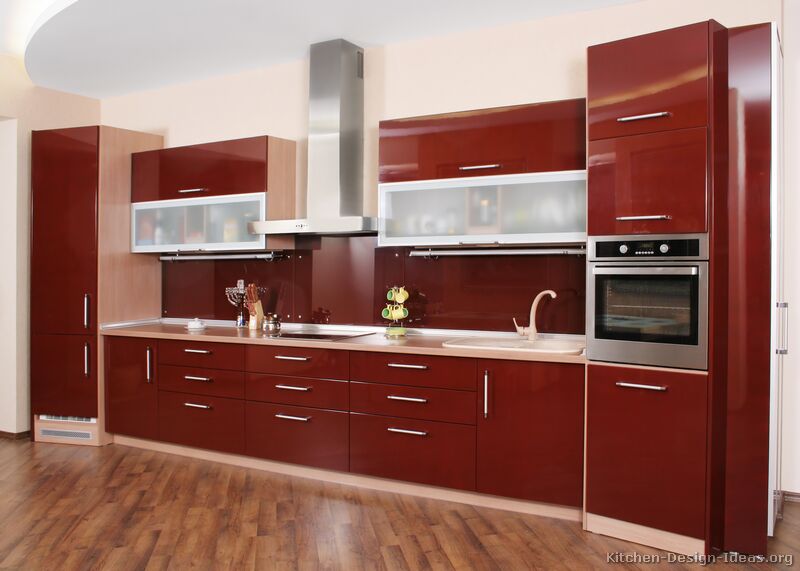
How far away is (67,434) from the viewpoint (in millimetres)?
4512

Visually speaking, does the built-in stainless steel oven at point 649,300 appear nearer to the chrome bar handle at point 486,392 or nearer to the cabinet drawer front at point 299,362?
the chrome bar handle at point 486,392

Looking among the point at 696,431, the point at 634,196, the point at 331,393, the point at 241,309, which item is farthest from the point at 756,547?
the point at 241,309

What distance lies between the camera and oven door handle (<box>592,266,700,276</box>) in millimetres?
2686

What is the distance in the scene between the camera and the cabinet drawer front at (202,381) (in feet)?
12.9

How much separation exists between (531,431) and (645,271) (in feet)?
3.04

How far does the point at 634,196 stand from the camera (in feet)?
9.24

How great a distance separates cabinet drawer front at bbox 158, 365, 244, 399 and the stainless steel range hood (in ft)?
3.00

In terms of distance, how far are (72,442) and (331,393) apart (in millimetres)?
2150

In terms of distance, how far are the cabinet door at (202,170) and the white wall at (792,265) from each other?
2.91m

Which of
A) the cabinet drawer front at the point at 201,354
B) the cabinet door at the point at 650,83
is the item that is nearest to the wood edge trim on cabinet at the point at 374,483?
the cabinet drawer front at the point at 201,354

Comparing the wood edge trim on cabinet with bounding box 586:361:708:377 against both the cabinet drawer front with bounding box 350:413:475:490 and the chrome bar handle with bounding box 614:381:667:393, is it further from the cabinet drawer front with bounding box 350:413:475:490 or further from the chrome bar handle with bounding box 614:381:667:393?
the cabinet drawer front with bounding box 350:413:475:490

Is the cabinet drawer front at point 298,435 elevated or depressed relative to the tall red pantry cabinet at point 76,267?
depressed

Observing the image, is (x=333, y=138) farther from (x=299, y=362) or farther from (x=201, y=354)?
(x=201, y=354)

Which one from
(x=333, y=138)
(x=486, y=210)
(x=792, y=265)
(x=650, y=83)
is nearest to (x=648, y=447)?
(x=792, y=265)
